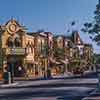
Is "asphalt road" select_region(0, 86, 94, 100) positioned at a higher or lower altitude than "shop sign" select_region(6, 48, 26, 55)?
lower

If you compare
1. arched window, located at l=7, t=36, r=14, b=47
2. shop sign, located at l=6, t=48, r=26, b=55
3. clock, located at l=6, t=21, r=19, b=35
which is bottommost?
shop sign, located at l=6, t=48, r=26, b=55

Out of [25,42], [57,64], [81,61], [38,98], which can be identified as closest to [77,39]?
[81,61]

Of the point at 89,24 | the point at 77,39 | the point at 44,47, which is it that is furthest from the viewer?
the point at 77,39

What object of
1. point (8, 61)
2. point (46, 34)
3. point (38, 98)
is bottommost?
point (38, 98)

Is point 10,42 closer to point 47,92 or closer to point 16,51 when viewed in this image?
point 16,51

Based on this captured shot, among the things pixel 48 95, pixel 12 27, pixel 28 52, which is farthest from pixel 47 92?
pixel 28 52

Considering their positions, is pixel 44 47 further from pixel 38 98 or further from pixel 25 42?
pixel 38 98

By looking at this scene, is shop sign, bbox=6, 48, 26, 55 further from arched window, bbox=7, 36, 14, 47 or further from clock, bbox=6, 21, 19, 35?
clock, bbox=6, 21, 19, 35

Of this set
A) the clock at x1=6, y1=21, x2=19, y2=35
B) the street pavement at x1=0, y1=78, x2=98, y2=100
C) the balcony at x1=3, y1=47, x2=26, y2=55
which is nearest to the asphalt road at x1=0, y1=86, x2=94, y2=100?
the street pavement at x1=0, y1=78, x2=98, y2=100

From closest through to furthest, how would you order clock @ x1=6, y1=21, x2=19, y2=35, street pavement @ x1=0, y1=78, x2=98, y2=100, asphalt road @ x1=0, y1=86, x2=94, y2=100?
asphalt road @ x1=0, y1=86, x2=94, y2=100, street pavement @ x1=0, y1=78, x2=98, y2=100, clock @ x1=6, y1=21, x2=19, y2=35

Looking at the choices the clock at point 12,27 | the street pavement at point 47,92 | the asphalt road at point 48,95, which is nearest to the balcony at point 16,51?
the clock at point 12,27

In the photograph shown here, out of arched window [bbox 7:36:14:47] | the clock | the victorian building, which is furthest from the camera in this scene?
the clock

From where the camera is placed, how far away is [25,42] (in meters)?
81.4

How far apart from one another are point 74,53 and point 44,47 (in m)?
37.5
